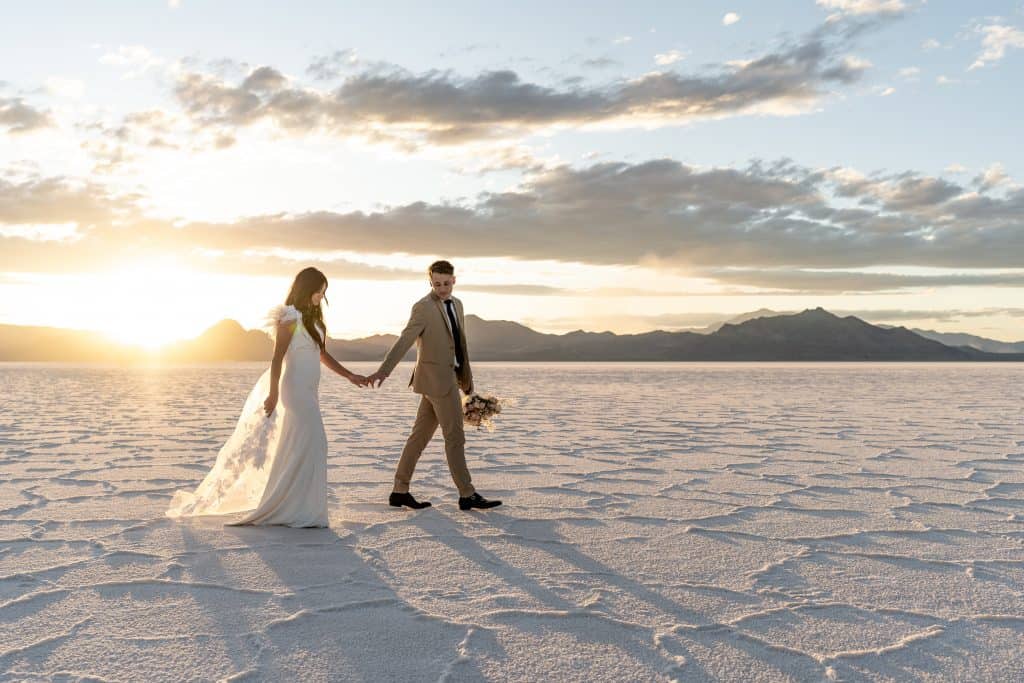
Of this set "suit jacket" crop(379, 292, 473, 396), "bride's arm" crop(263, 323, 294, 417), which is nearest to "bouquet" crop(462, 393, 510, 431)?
"suit jacket" crop(379, 292, 473, 396)

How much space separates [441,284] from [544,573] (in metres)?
2.07

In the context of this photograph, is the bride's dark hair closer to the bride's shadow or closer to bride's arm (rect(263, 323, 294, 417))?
bride's arm (rect(263, 323, 294, 417))

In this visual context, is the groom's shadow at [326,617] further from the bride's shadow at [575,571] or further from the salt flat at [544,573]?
the bride's shadow at [575,571]

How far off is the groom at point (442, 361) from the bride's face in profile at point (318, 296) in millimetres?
540

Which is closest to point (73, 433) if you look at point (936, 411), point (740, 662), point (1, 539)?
point (1, 539)

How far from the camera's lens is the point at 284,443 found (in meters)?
5.08

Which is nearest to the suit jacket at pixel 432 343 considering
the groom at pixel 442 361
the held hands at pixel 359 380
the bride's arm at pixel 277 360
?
the groom at pixel 442 361

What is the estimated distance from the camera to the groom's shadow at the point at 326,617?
2.86 metres

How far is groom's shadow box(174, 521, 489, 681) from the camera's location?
2.86 m

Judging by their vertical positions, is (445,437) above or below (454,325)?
below

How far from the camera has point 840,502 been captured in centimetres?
582

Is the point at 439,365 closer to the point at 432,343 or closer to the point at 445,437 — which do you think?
the point at 432,343

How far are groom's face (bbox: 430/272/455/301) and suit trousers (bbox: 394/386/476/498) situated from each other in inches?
23.4

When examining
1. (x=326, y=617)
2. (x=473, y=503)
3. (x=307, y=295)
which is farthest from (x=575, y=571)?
(x=307, y=295)
